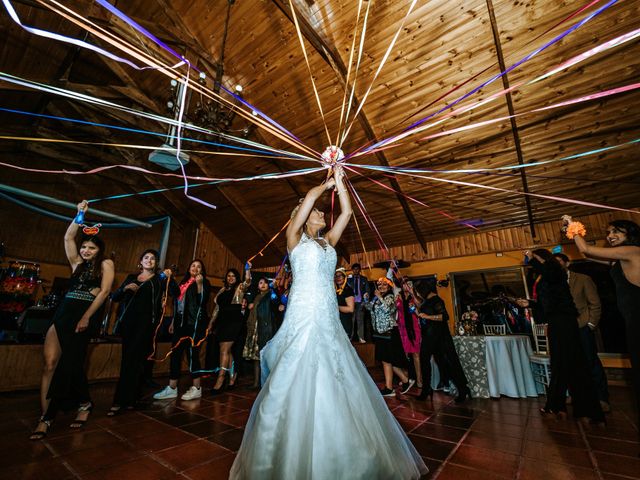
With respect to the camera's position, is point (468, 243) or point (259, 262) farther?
point (259, 262)

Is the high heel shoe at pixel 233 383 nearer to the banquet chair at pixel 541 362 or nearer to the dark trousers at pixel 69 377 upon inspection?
the dark trousers at pixel 69 377

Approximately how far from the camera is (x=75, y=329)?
2535 mm

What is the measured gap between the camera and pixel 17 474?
1655 mm

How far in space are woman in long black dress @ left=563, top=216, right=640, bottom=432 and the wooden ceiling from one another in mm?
1327

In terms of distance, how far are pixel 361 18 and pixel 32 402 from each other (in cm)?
688

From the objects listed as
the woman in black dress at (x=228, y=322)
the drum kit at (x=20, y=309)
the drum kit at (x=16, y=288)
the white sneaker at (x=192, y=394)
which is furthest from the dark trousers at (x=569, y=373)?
the drum kit at (x=16, y=288)

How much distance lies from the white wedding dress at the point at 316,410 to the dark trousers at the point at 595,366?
318 centimetres

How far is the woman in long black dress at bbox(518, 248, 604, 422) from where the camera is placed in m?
2.79

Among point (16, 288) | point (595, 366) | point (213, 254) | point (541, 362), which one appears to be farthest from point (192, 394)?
point (213, 254)

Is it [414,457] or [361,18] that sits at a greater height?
[361,18]

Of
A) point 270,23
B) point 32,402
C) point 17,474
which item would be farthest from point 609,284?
point 32,402

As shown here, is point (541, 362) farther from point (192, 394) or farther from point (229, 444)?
point (192, 394)

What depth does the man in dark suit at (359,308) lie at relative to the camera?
7.64m

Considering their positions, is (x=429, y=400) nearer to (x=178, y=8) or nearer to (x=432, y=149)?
(x=432, y=149)
